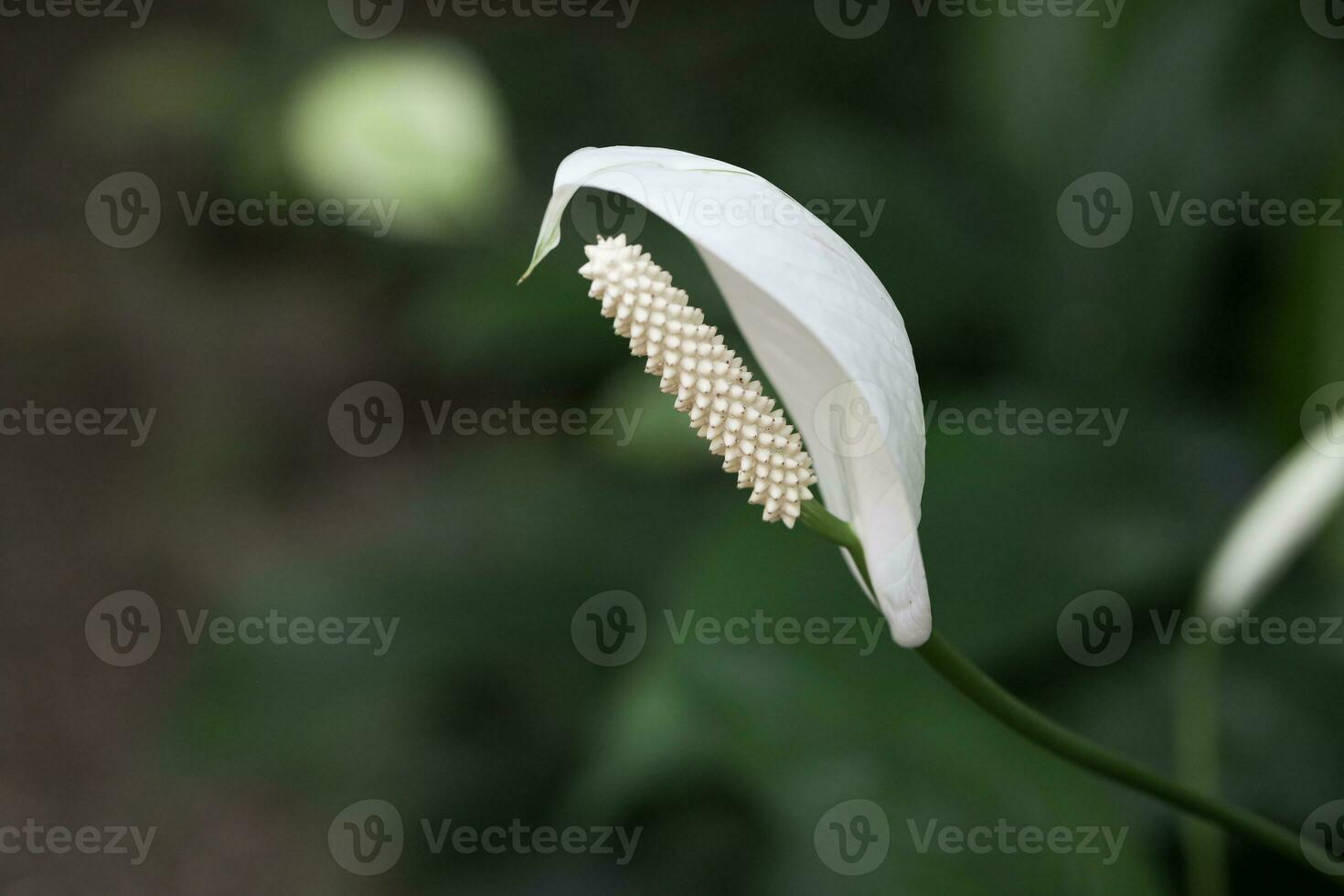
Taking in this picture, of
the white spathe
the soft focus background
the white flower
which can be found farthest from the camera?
the soft focus background

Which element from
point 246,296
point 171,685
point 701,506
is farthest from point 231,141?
point 701,506

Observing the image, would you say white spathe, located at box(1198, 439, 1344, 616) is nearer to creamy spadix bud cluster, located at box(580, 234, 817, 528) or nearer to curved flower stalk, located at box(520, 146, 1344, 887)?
curved flower stalk, located at box(520, 146, 1344, 887)

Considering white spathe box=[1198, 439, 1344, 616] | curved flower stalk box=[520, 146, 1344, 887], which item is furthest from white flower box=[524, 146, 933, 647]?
white spathe box=[1198, 439, 1344, 616]

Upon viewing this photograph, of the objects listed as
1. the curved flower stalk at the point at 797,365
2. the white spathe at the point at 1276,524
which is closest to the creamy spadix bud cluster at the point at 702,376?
the curved flower stalk at the point at 797,365

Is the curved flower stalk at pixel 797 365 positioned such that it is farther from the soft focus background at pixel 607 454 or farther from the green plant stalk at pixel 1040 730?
the soft focus background at pixel 607 454

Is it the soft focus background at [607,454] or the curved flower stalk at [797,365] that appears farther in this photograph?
the soft focus background at [607,454]

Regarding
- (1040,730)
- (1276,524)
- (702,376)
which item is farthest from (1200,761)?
(702,376)
